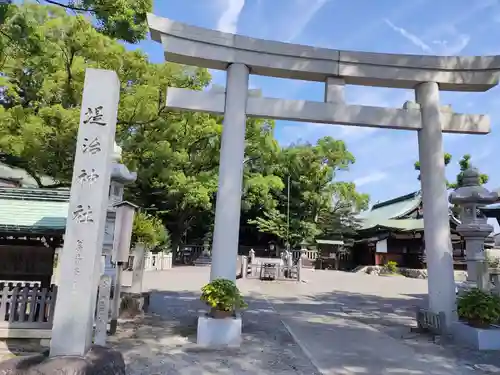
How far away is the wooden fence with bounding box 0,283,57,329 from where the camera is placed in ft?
18.9

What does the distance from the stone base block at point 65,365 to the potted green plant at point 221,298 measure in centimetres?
208

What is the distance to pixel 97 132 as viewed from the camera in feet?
15.4

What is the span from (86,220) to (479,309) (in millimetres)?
6415

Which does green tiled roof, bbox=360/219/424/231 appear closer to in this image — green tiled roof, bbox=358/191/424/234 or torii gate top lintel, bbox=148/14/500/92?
green tiled roof, bbox=358/191/424/234

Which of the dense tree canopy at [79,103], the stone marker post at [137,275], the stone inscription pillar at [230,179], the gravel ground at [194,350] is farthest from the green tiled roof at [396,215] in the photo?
the stone inscription pillar at [230,179]

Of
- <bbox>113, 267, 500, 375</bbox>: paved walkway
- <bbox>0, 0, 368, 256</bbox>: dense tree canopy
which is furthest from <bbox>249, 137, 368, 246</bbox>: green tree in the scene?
<bbox>113, 267, 500, 375</bbox>: paved walkway

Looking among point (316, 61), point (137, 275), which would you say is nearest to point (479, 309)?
point (316, 61)

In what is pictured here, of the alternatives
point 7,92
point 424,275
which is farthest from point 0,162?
point 424,275

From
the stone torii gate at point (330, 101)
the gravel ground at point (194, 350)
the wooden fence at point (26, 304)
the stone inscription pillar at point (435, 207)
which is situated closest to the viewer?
the gravel ground at point (194, 350)

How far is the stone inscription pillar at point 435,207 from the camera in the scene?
23.1 ft

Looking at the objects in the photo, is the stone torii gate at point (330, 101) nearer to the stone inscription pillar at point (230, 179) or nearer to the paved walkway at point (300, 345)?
the stone inscription pillar at point (230, 179)

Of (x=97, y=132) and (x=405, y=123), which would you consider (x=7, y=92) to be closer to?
(x=97, y=132)

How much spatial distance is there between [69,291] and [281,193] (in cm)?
2856

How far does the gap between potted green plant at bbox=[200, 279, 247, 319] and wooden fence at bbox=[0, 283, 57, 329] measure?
2.43 meters
